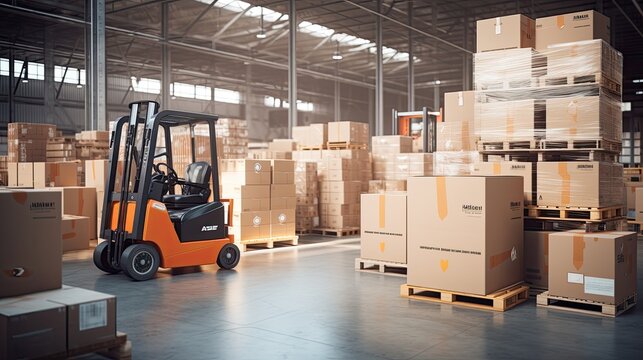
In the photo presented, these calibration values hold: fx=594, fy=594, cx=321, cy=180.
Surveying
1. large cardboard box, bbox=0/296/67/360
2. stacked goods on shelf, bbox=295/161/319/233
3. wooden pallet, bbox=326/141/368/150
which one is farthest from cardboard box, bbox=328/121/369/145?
large cardboard box, bbox=0/296/67/360

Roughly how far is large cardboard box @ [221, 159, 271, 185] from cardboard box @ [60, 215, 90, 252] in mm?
2147

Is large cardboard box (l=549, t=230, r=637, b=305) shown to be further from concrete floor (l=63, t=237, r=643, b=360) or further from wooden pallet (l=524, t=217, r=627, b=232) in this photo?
wooden pallet (l=524, t=217, r=627, b=232)

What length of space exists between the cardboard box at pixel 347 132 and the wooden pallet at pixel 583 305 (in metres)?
7.45

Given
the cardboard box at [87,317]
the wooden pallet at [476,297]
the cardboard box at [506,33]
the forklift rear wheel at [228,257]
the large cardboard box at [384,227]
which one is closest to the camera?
the cardboard box at [87,317]

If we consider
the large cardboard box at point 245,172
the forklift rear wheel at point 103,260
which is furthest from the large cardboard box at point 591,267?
the large cardboard box at point 245,172

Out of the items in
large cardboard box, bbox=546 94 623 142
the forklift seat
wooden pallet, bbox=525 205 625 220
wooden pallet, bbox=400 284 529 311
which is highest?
large cardboard box, bbox=546 94 623 142

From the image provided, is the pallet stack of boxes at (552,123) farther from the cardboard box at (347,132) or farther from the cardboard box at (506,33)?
the cardboard box at (347,132)

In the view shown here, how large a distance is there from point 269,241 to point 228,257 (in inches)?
88.0

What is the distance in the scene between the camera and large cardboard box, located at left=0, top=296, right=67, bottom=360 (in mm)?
3070

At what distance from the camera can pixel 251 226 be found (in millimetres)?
9180

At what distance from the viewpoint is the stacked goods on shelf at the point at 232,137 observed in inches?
457

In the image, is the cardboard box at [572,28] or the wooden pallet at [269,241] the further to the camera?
the wooden pallet at [269,241]

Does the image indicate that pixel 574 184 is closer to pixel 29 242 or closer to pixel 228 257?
pixel 228 257

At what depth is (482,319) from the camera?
4777 mm
